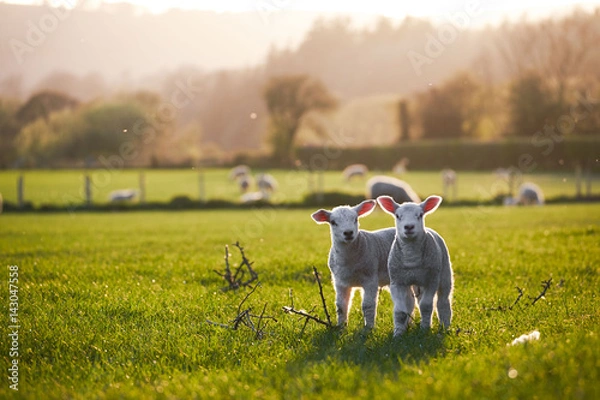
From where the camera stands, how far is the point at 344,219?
21.2 feet

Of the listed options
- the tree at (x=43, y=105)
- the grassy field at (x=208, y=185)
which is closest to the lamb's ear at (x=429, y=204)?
the grassy field at (x=208, y=185)

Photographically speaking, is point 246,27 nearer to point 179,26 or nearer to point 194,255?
point 179,26

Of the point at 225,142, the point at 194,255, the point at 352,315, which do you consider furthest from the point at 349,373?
the point at 225,142

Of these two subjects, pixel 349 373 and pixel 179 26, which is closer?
pixel 349 373

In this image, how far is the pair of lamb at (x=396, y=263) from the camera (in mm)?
6125

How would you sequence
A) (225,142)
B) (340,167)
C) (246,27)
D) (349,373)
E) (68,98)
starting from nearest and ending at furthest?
(349,373) → (68,98) → (340,167) → (225,142) → (246,27)

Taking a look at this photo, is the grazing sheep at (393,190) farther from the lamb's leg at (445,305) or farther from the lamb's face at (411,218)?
the lamb's face at (411,218)

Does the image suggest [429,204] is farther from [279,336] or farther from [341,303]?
[279,336]

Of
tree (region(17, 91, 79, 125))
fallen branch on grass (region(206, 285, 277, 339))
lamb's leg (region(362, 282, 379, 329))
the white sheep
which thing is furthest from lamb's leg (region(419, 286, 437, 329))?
tree (region(17, 91, 79, 125))

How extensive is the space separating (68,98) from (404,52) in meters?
52.6

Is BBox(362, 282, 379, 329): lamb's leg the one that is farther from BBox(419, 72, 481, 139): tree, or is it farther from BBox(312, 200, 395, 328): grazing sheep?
BBox(419, 72, 481, 139): tree

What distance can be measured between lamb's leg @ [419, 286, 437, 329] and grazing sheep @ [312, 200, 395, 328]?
21.7 inches

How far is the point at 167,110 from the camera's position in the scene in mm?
71562

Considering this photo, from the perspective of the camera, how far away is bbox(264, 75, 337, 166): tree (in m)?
69.2
